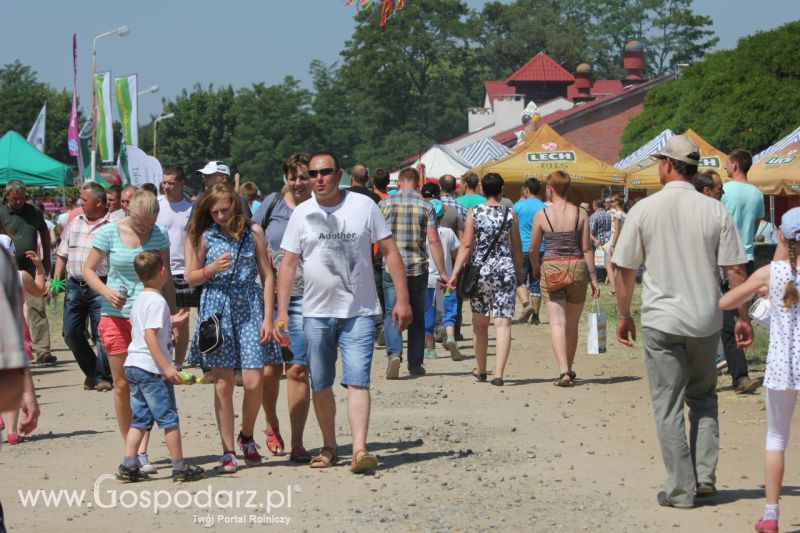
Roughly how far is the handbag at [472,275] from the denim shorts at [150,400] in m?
4.66

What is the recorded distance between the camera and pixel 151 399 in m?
7.83

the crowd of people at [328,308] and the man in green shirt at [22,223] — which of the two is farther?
the man in green shirt at [22,223]

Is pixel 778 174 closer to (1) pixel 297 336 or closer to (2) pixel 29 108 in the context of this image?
(1) pixel 297 336

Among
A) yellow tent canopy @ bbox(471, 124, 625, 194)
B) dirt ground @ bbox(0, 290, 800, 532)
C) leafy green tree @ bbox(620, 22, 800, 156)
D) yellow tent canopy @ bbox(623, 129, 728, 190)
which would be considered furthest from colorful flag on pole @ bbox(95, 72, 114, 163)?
dirt ground @ bbox(0, 290, 800, 532)

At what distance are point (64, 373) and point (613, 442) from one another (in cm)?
707

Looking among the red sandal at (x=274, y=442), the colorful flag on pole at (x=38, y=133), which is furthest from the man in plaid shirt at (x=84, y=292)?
the colorful flag on pole at (x=38, y=133)

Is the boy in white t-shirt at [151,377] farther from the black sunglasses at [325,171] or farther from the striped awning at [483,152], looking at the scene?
the striped awning at [483,152]

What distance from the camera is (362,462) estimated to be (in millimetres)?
7949

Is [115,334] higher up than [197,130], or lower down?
lower down

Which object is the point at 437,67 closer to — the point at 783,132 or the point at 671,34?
the point at 671,34

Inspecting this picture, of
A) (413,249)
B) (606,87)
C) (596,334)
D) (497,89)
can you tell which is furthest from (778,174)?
(606,87)

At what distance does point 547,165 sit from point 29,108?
96.1 metres

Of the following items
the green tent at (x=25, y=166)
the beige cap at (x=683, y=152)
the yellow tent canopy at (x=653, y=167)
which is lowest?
the beige cap at (x=683, y=152)

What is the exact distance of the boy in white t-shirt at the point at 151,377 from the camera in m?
7.79
